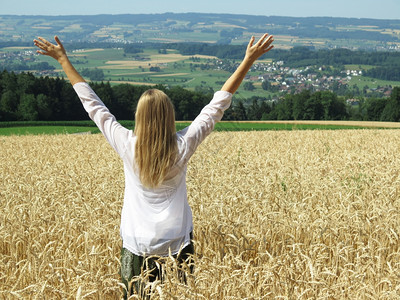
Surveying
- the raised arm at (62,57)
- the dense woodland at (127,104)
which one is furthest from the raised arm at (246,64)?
the dense woodland at (127,104)

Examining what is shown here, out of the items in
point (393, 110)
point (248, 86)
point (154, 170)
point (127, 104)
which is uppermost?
point (154, 170)

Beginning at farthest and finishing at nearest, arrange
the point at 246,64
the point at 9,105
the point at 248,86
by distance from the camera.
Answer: the point at 248,86 → the point at 9,105 → the point at 246,64

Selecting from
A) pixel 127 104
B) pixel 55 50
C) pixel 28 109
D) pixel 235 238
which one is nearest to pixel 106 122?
pixel 55 50

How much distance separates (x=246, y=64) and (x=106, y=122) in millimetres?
1262

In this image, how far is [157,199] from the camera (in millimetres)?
3613

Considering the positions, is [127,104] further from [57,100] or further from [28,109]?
[28,109]

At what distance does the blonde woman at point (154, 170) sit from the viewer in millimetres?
3445

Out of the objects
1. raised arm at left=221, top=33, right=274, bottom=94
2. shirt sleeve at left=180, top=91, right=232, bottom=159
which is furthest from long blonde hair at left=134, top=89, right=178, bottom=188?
raised arm at left=221, top=33, right=274, bottom=94

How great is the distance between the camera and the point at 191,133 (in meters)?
3.62

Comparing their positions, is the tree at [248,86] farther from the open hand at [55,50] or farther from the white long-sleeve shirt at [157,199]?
the white long-sleeve shirt at [157,199]

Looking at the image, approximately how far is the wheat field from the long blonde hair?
681 mm

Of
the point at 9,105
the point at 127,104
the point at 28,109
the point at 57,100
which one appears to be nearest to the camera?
the point at 28,109

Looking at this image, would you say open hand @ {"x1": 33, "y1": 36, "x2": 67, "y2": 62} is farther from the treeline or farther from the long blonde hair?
the treeline

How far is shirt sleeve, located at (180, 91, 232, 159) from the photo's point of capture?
3.62 metres
